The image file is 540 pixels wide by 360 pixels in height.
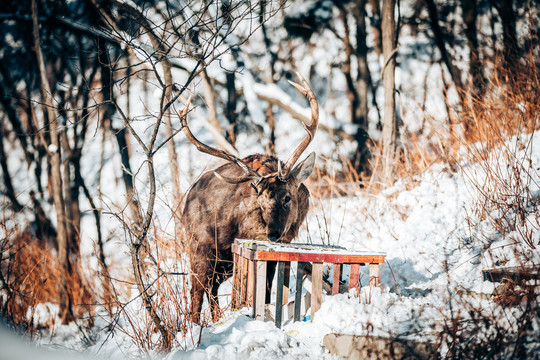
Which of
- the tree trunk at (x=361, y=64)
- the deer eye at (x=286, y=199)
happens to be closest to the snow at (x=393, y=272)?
the deer eye at (x=286, y=199)

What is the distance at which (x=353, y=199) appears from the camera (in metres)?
8.26

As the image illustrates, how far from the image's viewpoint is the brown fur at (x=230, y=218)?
14.4 ft

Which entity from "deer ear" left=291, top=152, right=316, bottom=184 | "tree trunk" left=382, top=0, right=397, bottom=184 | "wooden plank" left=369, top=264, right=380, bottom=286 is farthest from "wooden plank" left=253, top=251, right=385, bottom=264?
"tree trunk" left=382, top=0, right=397, bottom=184

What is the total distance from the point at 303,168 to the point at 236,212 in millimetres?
958

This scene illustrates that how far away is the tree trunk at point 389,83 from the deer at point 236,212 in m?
2.78

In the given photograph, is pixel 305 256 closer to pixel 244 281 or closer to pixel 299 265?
pixel 299 265

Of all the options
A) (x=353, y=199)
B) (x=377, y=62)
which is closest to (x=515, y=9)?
(x=377, y=62)

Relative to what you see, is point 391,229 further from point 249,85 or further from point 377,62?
point 377,62

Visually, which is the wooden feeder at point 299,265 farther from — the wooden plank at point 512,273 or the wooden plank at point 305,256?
the wooden plank at point 512,273

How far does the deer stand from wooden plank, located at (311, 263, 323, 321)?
0.99m

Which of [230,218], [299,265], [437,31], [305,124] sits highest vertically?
[437,31]

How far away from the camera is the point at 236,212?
4.63 meters

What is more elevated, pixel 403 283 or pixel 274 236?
pixel 274 236

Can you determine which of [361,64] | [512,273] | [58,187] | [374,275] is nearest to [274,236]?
[374,275]
